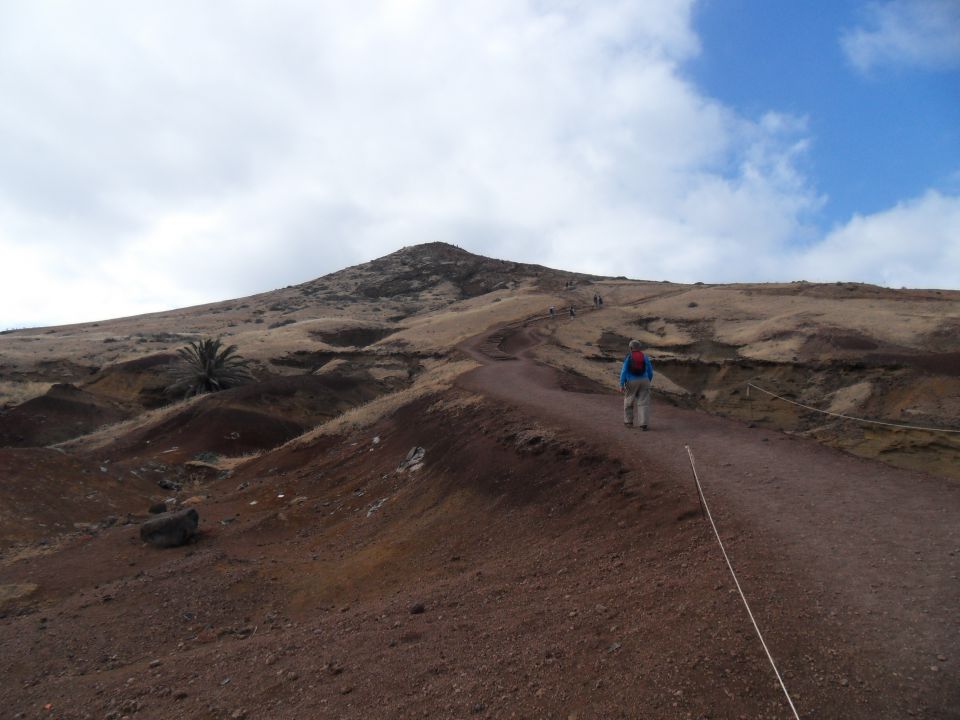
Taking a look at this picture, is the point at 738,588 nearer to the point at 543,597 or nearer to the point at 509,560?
the point at 543,597

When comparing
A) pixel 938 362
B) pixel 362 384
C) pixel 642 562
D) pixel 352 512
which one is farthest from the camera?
pixel 362 384

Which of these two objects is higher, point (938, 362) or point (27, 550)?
point (938, 362)

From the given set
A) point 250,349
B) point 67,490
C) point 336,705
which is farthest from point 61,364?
point 336,705

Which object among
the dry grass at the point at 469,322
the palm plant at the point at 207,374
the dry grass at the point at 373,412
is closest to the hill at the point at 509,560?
the dry grass at the point at 373,412

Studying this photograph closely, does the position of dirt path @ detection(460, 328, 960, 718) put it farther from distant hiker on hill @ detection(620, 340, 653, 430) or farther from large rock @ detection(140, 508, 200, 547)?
large rock @ detection(140, 508, 200, 547)

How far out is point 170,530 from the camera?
1216cm

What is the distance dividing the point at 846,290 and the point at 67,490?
4251 centimetres

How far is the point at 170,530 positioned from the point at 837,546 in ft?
38.6

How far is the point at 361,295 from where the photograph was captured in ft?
238

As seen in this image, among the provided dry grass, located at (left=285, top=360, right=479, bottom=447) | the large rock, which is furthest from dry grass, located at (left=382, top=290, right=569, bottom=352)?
the large rock

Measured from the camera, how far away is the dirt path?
4.06 m

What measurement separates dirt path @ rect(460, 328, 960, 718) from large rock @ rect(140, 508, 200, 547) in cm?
847

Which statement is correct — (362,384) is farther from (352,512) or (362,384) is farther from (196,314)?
(196,314)

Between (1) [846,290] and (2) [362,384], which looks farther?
(1) [846,290]
